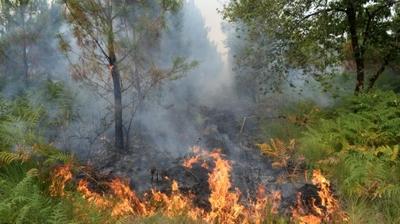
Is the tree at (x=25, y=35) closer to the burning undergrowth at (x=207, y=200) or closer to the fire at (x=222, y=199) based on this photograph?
the burning undergrowth at (x=207, y=200)

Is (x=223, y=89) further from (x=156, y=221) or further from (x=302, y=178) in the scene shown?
(x=156, y=221)

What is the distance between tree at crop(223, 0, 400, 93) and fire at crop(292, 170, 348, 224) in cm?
368

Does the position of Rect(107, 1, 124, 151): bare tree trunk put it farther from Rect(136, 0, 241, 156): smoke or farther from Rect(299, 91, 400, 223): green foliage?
Rect(299, 91, 400, 223): green foliage

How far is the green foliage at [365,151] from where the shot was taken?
586 cm

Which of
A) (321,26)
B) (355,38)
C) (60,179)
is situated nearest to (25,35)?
(60,179)

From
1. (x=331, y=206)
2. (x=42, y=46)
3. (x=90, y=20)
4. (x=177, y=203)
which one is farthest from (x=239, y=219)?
(x=42, y=46)

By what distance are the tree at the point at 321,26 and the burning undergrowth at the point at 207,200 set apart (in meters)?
3.60

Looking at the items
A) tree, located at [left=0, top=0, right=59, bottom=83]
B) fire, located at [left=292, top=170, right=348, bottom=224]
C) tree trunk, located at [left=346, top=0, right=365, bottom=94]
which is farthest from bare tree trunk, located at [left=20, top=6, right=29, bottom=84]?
fire, located at [left=292, top=170, right=348, bottom=224]

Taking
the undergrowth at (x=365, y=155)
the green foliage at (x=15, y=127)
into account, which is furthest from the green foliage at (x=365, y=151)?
the green foliage at (x=15, y=127)

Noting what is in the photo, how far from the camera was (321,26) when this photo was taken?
30.4 ft

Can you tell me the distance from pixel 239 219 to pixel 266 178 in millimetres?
1803

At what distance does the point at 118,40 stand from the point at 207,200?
4383 mm

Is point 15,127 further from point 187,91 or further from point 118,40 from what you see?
point 187,91

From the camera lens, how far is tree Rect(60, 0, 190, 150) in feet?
28.5
